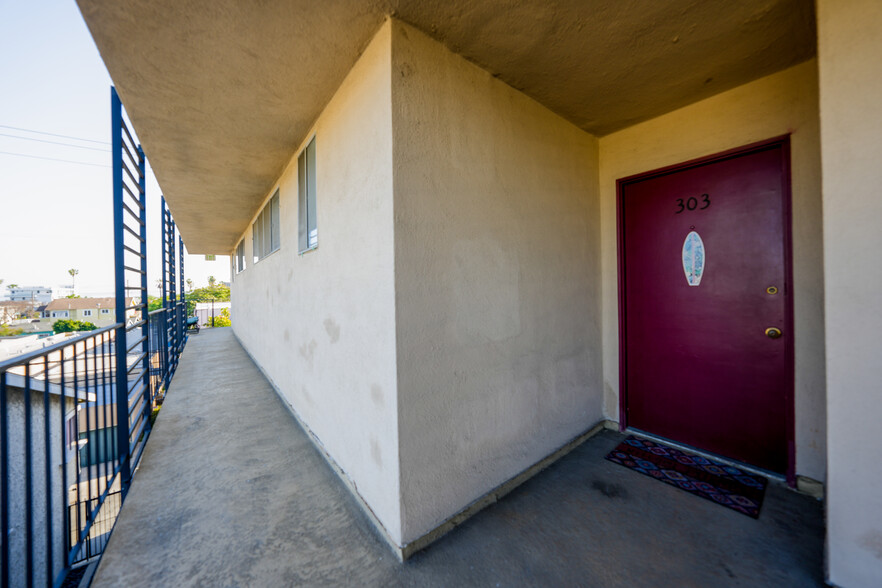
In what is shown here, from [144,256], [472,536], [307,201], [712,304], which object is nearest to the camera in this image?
[472,536]

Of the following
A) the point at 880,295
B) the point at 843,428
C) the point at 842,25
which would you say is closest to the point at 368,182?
the point at 842,25

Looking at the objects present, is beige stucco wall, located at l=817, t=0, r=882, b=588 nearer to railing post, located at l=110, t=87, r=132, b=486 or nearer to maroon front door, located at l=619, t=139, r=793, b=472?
maroon front door, located at l=619, t=139, r=793, b=472

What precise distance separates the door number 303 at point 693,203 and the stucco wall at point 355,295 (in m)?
2.34

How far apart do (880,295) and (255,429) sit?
4.17 m

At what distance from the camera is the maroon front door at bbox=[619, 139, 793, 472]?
2088 mm

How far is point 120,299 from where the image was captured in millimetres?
2182

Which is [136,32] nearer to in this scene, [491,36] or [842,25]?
[491,36]

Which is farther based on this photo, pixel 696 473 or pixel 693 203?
pixel 693 203

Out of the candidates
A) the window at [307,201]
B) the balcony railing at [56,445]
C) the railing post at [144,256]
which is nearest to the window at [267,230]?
the window at [307,201]

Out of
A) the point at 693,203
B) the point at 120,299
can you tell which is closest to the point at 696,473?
the point at 693,203

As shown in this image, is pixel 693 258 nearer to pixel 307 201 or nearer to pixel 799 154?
pixel 799 154

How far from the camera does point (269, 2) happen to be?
4.56 feet

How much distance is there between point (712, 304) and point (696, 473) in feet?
3.97

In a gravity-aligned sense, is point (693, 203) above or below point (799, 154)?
below
